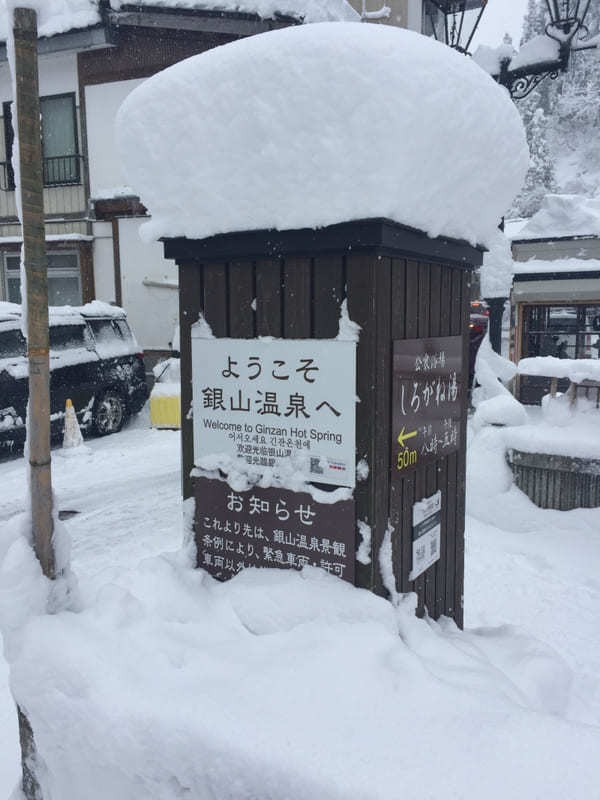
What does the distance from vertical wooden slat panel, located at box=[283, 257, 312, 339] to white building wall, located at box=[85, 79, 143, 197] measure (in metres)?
13.0

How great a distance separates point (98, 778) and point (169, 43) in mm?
14626

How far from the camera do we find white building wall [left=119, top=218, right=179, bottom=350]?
1444 centimetres

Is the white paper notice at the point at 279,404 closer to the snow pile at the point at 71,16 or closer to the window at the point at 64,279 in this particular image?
the snow pile at the point at 71,16

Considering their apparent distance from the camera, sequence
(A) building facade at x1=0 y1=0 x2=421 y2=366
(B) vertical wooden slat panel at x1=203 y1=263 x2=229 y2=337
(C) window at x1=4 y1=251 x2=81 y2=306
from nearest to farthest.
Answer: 1. (B) vertical wooden slat panel at x1=203 y1=263 x2=229 y2=337
2. (A) building facade at x1=0 y1=0 x2=421 y2=366
3. (C) window at x1=4 y1=251 x2=81 y2=306

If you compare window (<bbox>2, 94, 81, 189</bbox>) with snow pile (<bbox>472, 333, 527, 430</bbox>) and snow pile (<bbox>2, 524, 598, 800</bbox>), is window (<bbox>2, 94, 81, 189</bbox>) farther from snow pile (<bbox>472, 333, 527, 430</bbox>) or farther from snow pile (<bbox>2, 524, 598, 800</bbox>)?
snow pile (<bbox>2, 524, 598, 800</bbox>)

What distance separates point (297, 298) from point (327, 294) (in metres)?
0.15

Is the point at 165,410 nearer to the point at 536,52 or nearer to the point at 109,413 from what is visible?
the point at 109,413

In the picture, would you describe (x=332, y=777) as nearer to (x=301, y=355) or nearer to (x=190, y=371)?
(x=301, y=355)

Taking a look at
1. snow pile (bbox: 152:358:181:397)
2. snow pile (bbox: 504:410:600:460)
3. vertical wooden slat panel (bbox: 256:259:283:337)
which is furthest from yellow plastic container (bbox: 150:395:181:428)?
vertical wooden slat panel (bbox: 256:259:283:337)

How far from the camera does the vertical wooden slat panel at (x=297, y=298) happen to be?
2803 mm

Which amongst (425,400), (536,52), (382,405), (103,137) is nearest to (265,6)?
(103,137)

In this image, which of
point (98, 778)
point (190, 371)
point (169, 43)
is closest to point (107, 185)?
point (169, 43)

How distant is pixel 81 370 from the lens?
1049 centimetres

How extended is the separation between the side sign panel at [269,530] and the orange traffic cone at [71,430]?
713cm
